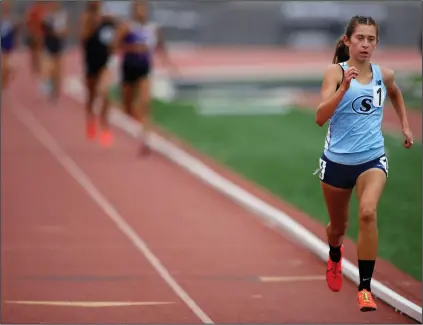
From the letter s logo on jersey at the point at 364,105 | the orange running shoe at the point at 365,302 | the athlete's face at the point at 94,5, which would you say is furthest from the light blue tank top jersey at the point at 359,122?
the athlete's face at the point at 94,5

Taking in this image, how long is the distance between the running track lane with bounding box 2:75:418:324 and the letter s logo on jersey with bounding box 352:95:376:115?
1.48m

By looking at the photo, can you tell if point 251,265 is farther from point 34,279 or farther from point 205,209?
point 205,209

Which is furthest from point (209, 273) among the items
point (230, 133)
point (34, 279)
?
point (230, 133)

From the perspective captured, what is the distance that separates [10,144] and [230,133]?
385 centimetres

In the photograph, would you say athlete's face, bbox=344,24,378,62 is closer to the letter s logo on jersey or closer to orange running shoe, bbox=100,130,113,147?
the letter s logo on jersey

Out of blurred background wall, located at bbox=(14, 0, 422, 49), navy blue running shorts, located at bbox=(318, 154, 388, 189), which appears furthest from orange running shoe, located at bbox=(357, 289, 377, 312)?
blurred background wall, located at bbox=(14, 0, 422, 49)

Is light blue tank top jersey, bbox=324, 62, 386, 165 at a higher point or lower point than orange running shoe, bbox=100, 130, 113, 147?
higher

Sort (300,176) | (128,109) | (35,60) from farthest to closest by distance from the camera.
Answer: (35,60) < (128,109) < (300,176)

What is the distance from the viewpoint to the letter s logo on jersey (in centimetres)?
789

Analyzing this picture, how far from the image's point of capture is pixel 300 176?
1659 cm

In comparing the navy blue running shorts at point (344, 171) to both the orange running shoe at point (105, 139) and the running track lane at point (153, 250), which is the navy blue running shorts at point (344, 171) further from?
the orange running shoe at point (105, 139)

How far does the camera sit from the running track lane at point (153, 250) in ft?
29.7

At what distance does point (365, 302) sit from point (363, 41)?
1.48 m

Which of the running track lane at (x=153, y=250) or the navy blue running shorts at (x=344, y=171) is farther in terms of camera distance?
the running track lane at (x=153, y=250)
